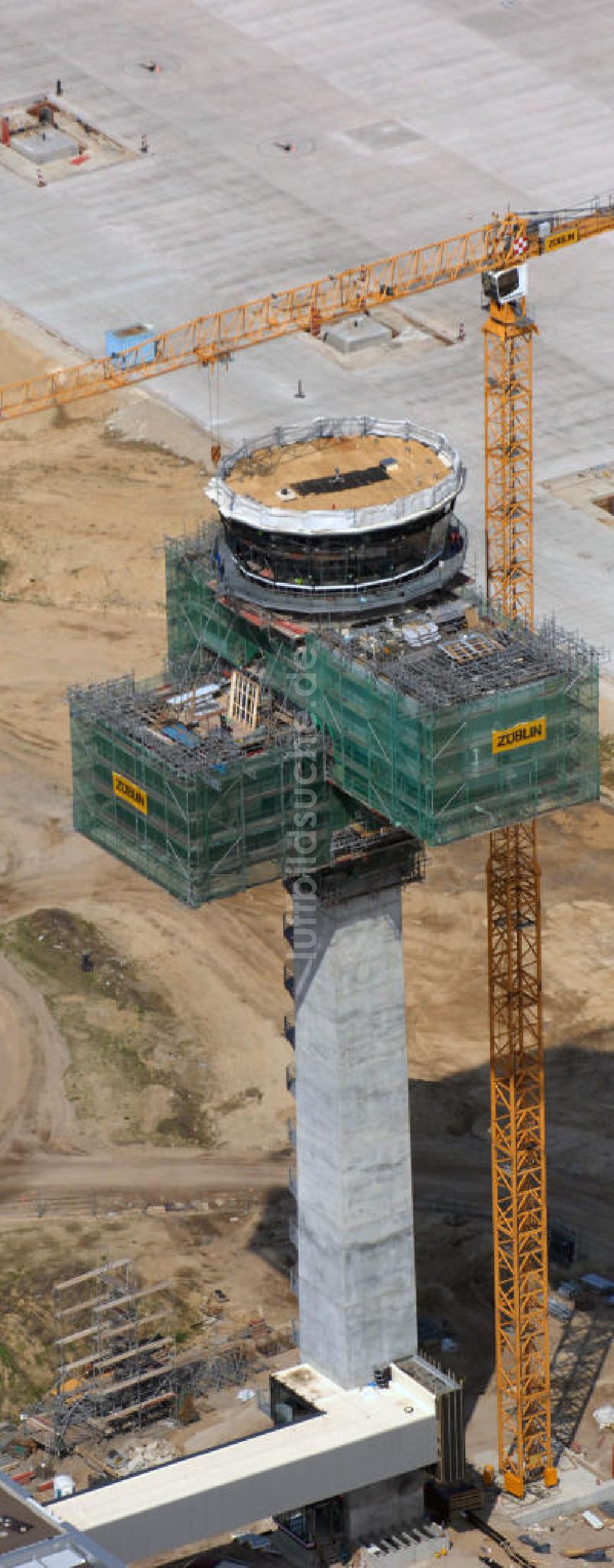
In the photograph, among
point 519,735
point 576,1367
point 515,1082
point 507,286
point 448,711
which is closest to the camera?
point 448,711

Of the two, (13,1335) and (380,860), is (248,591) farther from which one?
(13,1335)

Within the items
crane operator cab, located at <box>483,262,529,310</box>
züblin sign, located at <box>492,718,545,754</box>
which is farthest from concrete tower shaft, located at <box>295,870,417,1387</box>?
crane operator cab, located at <box>483,262,529,310</box>

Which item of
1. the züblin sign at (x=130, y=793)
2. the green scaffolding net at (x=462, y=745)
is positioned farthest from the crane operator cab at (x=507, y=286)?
the züblin sign at (x=130, y=793)

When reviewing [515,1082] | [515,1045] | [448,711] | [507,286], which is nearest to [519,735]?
[448,711]

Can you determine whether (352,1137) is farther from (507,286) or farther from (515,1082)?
(507,286)

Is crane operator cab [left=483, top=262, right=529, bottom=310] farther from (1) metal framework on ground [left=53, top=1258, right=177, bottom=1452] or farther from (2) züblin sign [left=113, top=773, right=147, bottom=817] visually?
(1) metal framework on ground [left=53, top=1258, right=177, bottom=1452]

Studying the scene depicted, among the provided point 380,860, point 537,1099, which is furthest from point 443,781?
point 537,1099
